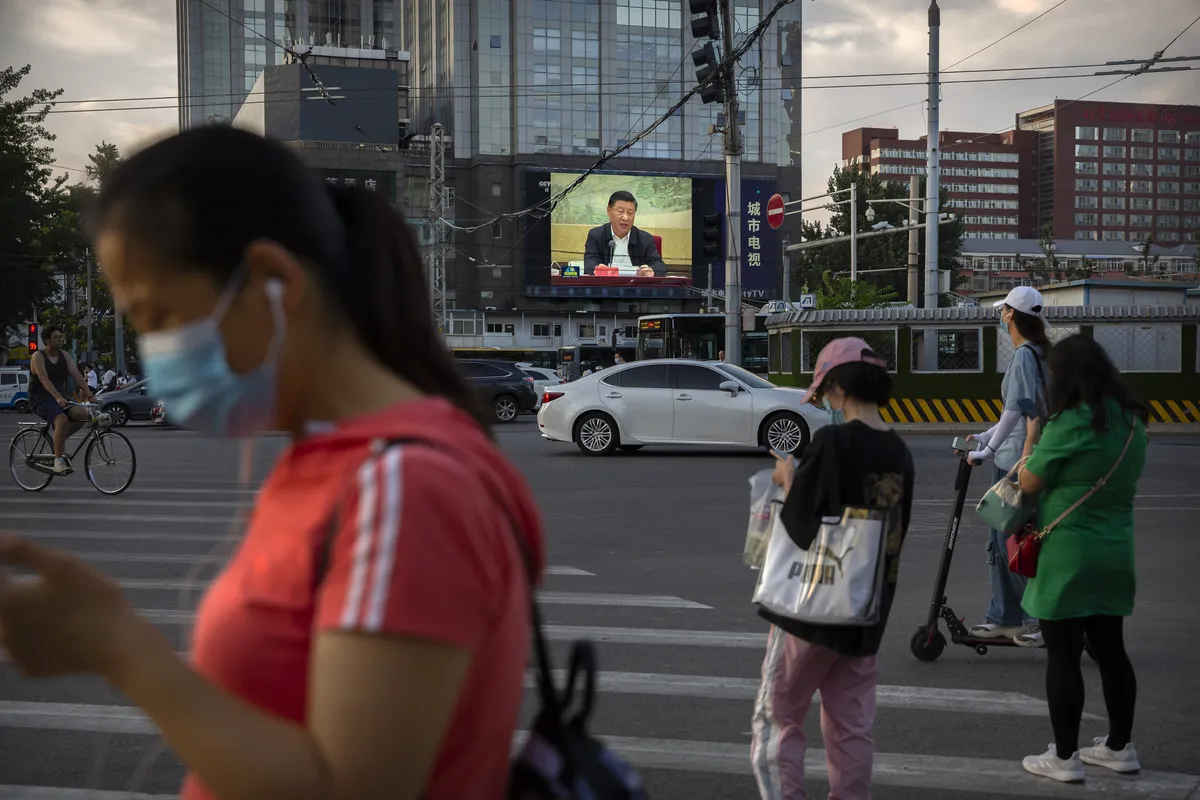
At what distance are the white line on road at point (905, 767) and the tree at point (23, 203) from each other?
3183 cm

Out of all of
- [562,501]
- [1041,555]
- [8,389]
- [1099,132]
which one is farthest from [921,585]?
[1099,132]

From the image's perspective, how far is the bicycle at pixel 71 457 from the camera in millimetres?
13211

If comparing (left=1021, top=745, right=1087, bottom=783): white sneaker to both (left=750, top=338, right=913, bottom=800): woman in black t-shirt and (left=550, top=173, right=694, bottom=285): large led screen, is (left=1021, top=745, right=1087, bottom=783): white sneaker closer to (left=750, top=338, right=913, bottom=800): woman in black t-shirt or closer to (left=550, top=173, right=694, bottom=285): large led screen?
(left=750, top=338, right=913, bottom=800): woman in black t-shirt

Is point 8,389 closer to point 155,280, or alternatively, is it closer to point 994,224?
point 155,280

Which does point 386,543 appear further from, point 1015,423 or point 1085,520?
point 1015,423

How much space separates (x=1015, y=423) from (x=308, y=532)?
235 inches

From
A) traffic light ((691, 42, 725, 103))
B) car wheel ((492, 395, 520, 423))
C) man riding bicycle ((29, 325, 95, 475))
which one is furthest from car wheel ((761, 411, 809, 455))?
car wheel ((492, 395, 520, 423))

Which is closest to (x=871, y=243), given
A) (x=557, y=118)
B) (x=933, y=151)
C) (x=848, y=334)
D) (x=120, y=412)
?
(x=557, y=118)

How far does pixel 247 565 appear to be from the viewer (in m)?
1.29

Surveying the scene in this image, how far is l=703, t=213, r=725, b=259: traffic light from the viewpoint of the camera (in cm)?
2461

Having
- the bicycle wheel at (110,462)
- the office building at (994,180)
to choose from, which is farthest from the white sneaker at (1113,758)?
the office building at (994,180)

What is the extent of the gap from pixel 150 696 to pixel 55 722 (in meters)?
4.39

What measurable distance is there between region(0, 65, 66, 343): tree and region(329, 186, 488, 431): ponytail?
35135 mm

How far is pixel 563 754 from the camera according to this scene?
1424 millimetres
